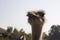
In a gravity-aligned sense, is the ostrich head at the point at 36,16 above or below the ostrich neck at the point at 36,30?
above

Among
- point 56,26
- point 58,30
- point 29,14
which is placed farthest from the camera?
point 56,26

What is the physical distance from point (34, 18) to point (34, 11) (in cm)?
9

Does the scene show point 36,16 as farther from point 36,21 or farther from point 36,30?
point 36,30

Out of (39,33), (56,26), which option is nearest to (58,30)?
(56,26)

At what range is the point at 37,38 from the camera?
2.51 meters

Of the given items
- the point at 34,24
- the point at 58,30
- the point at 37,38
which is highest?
the point at 58,30

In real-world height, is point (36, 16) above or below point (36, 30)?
above

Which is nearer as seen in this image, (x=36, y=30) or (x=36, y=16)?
(x=36, y=16)

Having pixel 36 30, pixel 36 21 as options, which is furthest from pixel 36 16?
pixel 36 30

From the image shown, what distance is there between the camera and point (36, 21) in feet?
8.14

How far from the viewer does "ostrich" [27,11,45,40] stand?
245cm

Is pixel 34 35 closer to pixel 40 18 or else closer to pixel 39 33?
pixel 39 33

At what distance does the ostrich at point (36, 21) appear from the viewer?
245 cm

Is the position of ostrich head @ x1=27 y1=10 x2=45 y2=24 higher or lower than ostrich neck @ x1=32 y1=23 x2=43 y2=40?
higher
